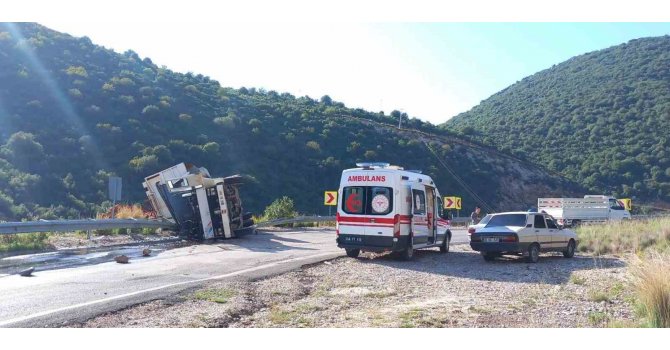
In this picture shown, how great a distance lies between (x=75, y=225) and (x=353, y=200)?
26.5ft

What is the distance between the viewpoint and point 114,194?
776 inches

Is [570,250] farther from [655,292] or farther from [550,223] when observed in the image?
[655,292]

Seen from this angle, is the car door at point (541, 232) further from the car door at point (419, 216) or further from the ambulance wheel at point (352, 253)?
the ambulance wheel at point (352, 253)

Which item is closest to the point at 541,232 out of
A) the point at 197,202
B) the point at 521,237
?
the point at 521,237

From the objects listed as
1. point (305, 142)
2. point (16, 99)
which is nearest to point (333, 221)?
point (305, 142)

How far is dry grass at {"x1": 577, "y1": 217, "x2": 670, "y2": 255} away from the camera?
1917 cm

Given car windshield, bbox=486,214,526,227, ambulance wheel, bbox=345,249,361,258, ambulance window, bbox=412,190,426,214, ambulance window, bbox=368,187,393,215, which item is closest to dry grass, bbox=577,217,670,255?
car windshield, bbox=486,214,526,227

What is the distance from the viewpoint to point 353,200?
16.1 m

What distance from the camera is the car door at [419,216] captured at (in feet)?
53.9

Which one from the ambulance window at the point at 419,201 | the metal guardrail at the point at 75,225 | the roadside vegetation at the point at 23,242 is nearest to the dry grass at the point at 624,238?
the ambulance window at the point at 419,201

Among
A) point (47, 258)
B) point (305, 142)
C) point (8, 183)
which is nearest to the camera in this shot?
point (47, 258)

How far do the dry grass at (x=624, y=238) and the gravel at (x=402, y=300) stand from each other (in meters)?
4.92
